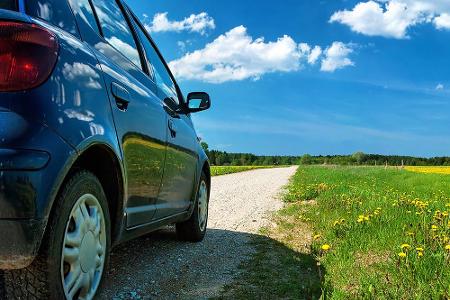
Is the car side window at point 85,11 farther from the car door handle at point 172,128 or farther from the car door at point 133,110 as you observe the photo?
the car door handle at point 172,128

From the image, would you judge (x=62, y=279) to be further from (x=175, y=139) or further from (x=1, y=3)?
(x=175, y=139)

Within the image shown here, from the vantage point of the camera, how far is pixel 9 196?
1772 mm

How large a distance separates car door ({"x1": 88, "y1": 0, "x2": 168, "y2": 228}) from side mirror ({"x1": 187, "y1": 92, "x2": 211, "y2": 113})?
3.57 feet

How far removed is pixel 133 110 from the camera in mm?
2908

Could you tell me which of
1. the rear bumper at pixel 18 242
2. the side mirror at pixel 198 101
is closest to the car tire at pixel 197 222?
the side mirror at pixel 198 101

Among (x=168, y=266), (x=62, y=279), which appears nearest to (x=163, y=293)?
(x=168, y=266)

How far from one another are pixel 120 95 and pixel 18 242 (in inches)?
44.1

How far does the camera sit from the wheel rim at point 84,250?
218 centimetres

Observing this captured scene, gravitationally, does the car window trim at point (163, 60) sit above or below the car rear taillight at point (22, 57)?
above

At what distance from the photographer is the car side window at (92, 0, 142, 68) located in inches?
119

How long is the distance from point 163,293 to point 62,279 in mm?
1276

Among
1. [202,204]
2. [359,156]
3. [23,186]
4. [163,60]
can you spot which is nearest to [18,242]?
[23,186]

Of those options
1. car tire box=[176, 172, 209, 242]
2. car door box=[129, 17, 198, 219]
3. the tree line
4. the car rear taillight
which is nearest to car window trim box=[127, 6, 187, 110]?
car door box=[129, 17, 198, 219]

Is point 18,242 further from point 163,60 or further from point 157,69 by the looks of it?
point 163,60
